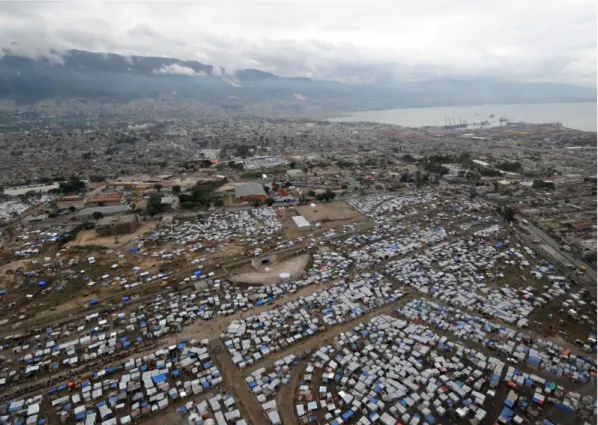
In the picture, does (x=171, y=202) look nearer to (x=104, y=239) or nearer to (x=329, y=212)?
(x=104, y=239)

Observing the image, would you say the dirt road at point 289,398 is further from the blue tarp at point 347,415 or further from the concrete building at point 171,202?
the concrete building at point 171,202

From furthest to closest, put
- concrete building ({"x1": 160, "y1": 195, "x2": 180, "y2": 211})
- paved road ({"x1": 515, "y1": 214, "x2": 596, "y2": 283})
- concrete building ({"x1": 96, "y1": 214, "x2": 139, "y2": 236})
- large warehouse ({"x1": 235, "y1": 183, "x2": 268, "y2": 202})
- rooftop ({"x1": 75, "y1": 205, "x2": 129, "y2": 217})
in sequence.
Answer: large warehouse ({"x1": 235, "y1": 183, "x2": 268, "y2": 202})
concrete building ({"x1": 160, "y1": 195, "x2": 180, "y2": 211})
rooftop ({"x1": 75, "y1": 205, "x2": 129, "y2": 217})
concrete building ({"x1": 96, "y1": 214, "x2": 139, "y2": 236})
paved road ({"x1": 515, "y1": 214, "x2": 596, "y2": 283})

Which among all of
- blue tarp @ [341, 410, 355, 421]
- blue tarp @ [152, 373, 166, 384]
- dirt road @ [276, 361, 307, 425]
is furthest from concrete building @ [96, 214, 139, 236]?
blue tarp @ [341, 410, 355, 421]

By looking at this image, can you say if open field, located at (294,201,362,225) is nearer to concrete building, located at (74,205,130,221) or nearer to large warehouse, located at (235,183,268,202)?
large warehouse, located at (235,183,268,202)

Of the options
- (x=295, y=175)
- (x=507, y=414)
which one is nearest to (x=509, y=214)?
(x=507, y=414)

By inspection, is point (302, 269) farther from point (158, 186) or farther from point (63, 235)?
point (158, 186)

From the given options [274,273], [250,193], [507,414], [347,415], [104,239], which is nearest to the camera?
[507,414]

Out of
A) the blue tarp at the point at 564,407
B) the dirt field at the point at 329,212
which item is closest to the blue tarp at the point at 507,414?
the blue tarp at the point at 564,407
